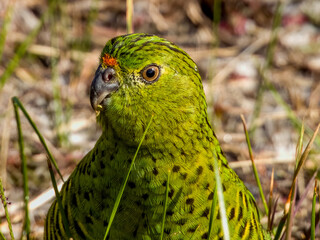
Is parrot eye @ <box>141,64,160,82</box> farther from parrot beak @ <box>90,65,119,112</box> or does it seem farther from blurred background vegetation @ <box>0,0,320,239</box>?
blurred background vegetation @ <box>0,0,320,239</box>

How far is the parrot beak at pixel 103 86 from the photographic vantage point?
2756 millimetres

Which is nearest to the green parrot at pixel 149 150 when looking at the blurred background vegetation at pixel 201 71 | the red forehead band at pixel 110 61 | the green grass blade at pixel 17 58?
the red forehead band at pixel 110 61

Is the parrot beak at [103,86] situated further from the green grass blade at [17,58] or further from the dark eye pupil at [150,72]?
the green grass blade at [17,58]

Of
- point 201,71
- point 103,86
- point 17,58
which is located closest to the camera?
point 103,86

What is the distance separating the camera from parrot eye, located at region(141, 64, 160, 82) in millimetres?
2760

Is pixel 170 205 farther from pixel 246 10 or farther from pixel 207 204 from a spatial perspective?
pixel 246 10

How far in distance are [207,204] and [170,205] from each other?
182 millimetres

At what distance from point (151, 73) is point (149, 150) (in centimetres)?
36

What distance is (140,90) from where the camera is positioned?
277 centimetres

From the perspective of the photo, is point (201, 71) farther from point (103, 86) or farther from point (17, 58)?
point (103, 86)

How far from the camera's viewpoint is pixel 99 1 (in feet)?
22.3

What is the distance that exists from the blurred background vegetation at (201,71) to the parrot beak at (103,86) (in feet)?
5.33

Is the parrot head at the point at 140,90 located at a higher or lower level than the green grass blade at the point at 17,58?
lower

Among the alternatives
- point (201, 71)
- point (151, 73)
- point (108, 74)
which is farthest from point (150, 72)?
point (201, 71)
